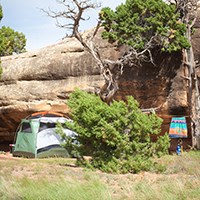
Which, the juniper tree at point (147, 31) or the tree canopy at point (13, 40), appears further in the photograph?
the tree canopy at point (13, 40)

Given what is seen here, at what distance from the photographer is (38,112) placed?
1862 centimetres

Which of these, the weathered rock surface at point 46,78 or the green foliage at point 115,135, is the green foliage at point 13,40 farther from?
the green foliage at point 115,135

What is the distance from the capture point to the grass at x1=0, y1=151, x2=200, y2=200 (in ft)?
22.7

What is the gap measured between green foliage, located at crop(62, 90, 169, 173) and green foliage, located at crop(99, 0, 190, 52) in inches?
225

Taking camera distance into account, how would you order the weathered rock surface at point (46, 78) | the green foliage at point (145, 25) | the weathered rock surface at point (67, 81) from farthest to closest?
the weathered rock surface at point (46, 78), the weathered rock surface at point (67, 81), the green foliage at point (145, 25)

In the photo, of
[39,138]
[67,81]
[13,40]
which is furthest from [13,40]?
[39,138]

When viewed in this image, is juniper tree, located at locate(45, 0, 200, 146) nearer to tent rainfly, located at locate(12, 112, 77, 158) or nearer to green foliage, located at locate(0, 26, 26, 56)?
tent rainfly, located at locate(12, 112, 77, 158)

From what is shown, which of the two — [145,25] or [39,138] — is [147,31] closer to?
[145,25]

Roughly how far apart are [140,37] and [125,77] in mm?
1979

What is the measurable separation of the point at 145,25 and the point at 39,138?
633cm

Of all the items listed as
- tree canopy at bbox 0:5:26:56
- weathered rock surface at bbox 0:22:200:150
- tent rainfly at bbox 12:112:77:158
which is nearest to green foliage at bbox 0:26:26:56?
tree canopy at bbox 0:5:26:56

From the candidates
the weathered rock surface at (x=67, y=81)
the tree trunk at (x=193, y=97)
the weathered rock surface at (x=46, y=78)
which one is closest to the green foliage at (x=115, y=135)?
the tree trunk at (x=193, y=97)

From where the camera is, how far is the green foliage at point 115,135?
1048 cm

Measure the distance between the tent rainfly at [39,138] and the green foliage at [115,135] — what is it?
458 centimetres
